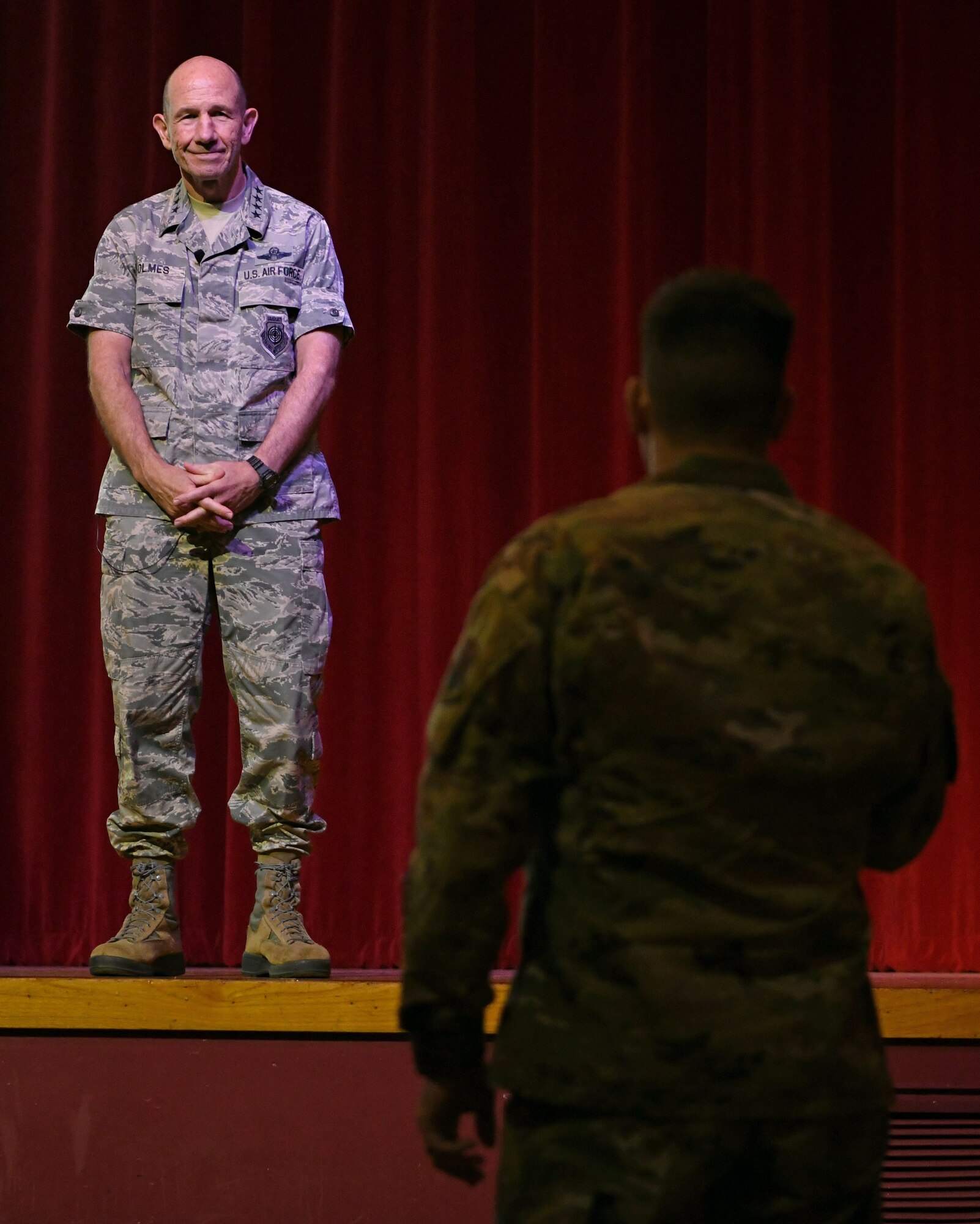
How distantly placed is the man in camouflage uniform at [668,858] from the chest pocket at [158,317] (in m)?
A: 1.62

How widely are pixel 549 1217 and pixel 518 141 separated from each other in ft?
10.1

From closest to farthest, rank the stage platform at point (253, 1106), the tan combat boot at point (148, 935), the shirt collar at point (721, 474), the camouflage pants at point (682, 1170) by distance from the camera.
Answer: the camouflage pants at point (682, 1170), the shirt collar at point (721, 474), the stage platform at point (253, 1106), the tan combat boot at point (148, 935)

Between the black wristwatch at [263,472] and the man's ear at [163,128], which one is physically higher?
the man's ear at [163,128]

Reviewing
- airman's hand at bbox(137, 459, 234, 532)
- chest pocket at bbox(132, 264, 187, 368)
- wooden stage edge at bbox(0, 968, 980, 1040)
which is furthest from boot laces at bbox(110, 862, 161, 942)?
chest pocket at bbox(132, 264, 187, 368)

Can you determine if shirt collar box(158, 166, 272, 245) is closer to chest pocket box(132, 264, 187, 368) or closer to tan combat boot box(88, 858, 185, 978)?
chest pocket box(132, 264, 187, 368)

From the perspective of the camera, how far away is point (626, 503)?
1156 millimetres

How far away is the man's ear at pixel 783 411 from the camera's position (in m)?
1.24

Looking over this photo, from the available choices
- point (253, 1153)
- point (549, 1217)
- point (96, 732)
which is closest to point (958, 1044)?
point (253, 1153)

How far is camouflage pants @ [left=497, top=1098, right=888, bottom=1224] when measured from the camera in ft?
3.50

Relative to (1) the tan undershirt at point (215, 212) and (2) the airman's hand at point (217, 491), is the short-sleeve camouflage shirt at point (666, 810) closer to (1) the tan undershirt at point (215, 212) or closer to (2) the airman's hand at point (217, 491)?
(2) the airman's hand at point (217, 491)

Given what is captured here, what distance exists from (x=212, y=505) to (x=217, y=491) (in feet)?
0.10

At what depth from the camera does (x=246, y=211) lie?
268 centimetres

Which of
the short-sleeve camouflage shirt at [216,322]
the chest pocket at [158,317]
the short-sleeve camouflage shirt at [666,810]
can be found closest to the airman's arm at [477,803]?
the short-sleeve camouflage shirt at [666,810]

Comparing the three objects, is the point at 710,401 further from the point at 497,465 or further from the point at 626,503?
the point at 497,465
